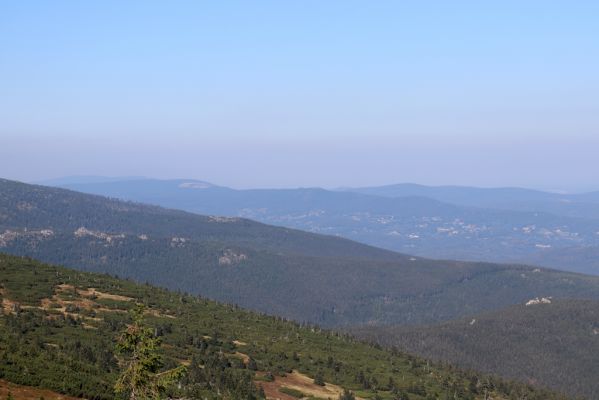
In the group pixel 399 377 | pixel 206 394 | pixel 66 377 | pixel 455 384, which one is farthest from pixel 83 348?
pixel 455 384

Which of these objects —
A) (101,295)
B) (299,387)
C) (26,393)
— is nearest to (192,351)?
(299,387)

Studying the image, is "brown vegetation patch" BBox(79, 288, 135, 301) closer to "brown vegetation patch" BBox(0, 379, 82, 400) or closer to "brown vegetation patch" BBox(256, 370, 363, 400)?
"brown vegetation patch" BBox(256, 370, 363, 400)

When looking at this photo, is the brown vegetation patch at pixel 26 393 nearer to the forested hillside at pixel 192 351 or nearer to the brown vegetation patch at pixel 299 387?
the forested hillside at pixel 192 351

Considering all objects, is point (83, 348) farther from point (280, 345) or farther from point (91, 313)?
point (280, 345)

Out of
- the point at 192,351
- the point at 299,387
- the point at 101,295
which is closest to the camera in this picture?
the point at 299,387

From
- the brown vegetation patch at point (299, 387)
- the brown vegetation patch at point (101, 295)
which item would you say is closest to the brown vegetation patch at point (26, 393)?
the brown vegetation patch at point (299, 387)

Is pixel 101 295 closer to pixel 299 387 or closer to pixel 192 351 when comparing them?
pixel 192 351

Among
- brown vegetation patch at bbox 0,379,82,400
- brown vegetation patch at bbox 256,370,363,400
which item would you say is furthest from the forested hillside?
brown vegetation patch at bbox 0,379,82,400
